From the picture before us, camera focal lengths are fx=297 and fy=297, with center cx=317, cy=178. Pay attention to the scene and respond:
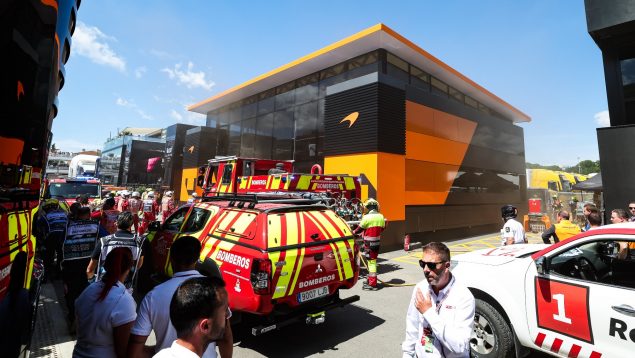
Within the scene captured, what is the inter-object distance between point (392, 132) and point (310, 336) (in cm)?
896

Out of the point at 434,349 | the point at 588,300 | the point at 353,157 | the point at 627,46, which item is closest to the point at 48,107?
the point at 434,349

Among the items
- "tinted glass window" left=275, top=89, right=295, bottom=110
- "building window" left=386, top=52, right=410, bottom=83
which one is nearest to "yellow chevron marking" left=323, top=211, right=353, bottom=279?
"building window" left=386, top=52, right=410, bottom=83

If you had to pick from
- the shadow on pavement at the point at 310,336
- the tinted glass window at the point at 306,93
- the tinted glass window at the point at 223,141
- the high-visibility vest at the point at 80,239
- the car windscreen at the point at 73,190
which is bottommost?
the shadow on pavement at the point at 310,336

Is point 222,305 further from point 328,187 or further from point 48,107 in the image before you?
point 328,187

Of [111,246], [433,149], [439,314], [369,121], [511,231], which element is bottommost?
[439,314]

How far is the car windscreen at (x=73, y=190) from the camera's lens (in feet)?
37.5

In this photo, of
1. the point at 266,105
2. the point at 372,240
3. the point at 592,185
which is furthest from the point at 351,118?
Result: the point at 592,185

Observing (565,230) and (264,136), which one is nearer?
(565,230)

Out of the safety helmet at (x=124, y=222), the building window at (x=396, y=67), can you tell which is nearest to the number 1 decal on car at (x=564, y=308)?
the safety helmet at (x=124, y=222)

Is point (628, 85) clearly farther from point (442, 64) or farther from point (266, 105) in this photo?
point (266, 105)

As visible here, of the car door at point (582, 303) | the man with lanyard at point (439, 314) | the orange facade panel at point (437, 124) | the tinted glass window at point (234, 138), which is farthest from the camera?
the tinted glass window at point (234, 138)

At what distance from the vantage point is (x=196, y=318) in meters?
1.46

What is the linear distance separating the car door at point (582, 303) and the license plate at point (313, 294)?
2408mm

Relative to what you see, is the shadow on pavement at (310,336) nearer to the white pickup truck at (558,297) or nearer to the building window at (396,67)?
the white pickup truck at (558,297)
